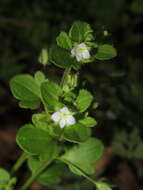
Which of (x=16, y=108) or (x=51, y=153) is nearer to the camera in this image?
(x=51, y=153)

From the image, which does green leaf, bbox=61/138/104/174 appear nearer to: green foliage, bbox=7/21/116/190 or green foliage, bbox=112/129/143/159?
green foliage, bbox=7/21/116/190

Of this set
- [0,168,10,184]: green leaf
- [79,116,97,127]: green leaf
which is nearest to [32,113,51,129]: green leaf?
[79,116,97,127]: green leaf

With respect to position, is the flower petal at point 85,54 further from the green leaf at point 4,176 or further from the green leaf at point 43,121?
the green leaf at point 4,176

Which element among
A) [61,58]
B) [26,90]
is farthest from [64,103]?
[26,90]

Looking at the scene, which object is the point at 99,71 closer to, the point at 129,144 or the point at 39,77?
the point at 129,144

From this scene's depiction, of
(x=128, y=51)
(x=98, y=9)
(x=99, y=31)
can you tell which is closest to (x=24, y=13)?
(x=98, y=9)

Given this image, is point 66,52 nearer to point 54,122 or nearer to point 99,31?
point 99,31
